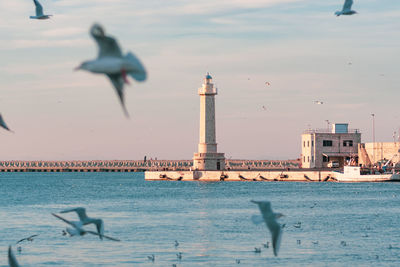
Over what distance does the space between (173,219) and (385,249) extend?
22.0 m

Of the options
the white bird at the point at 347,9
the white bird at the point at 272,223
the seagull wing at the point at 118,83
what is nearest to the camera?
the seagull wing at the point at 118,83

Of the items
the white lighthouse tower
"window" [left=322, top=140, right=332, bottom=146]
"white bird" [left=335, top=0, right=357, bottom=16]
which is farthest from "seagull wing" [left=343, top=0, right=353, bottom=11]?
"window" [left=322, top=140, right=332, bottom=146]

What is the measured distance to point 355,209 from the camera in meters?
66.9

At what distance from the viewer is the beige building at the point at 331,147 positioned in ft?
423

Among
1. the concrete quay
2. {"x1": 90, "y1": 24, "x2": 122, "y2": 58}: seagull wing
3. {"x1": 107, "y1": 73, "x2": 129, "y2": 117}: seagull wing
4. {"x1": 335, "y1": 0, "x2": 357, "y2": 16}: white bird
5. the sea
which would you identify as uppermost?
{"x1": 335, "y1": 0, "x2": 357, "y2": 16}: white bird

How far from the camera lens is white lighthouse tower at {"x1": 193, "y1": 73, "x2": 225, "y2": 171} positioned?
11469 centimetres

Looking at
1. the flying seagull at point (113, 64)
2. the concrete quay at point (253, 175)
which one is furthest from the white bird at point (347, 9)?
the concrete quay at point (253, 175)

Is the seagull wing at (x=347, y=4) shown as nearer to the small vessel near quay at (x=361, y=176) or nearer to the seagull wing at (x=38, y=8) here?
the seagull wing at (x=38, y=8)

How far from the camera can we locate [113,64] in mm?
6895

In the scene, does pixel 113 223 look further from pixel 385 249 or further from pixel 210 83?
pixel 210 83

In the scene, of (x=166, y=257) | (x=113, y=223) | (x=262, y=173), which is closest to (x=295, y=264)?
(x=166, y=257)

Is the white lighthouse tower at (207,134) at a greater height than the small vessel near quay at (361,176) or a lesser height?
greater

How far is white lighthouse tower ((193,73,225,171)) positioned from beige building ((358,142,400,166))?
24715 millimetres

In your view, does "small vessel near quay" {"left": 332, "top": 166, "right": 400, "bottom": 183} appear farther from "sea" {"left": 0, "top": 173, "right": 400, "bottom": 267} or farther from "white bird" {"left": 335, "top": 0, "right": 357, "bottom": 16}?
"white bird" {"left": 335, "top": 0, "right": 357, "bottom": 16}
